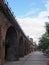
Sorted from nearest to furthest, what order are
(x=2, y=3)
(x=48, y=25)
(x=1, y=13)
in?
(x=2, y=3) < (x=1, y=13) < (x=48, y=25)

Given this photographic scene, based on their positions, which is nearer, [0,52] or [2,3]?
[2,3]

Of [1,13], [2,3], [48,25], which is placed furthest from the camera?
[48,25]

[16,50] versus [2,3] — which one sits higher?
[2,3]

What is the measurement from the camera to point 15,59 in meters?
44.7

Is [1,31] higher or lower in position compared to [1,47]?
higher

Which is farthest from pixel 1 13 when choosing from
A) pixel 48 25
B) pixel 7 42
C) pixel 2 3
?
pixel 48 25

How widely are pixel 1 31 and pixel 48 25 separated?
23935 mm

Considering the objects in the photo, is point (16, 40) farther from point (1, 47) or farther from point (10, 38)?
point (1, 47)

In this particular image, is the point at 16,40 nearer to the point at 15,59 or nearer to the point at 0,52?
the point at 15,59

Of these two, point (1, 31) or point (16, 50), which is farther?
point (16, 50)

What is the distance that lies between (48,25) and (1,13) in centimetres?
2512

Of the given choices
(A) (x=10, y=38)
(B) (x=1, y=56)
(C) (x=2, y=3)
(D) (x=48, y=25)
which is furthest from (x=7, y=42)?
(C) (x=2, y=3)

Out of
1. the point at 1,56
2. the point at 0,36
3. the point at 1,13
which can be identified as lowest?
the point at 1,56

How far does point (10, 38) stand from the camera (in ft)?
142
